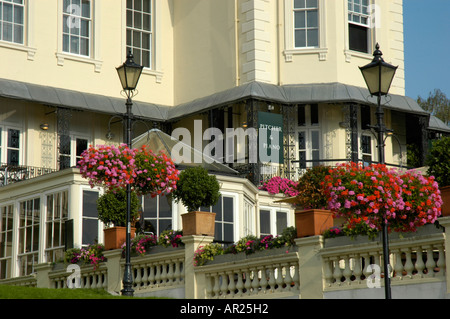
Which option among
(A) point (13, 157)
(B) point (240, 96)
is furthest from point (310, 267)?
(A) point (13, 157)

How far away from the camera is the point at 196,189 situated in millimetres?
17438

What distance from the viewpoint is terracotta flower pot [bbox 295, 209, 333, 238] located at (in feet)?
46.9

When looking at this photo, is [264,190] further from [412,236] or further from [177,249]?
[412,236]

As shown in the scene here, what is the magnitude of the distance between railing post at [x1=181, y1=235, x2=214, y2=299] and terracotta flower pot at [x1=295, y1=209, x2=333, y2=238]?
2.26m

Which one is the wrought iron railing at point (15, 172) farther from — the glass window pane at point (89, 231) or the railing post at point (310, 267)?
the railing post at point (310, 267)

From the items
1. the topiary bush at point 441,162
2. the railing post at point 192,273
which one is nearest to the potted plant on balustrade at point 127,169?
the railing post at point 192,273

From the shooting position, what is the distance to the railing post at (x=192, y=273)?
1584cm

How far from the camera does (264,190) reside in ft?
83.1

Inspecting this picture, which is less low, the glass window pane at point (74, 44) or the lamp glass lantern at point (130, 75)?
the glass window pane at point (74, 44)

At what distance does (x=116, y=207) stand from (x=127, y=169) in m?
2.20

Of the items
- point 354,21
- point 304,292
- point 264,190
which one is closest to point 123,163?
point 304,292

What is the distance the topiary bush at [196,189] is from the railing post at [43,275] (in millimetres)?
3562

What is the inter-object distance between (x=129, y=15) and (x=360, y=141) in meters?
8.43

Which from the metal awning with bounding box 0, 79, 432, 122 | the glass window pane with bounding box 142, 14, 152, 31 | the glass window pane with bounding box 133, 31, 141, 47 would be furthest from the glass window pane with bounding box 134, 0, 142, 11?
the metal awning with bounding box 0, 79, 432, 122
